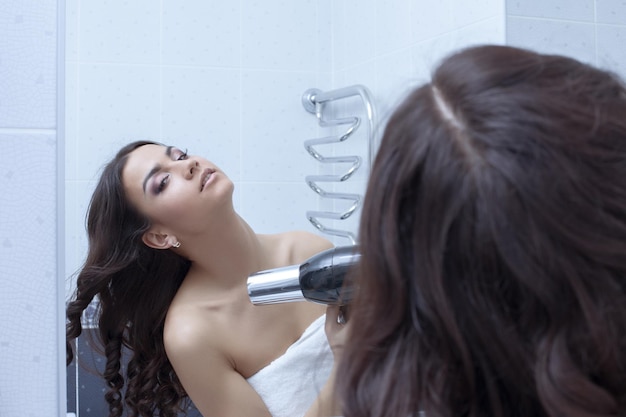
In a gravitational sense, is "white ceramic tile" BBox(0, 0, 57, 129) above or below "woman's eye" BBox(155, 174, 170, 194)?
above

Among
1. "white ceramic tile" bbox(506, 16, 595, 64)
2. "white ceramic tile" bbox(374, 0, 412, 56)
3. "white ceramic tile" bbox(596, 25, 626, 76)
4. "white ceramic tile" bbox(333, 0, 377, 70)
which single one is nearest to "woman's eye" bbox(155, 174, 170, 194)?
"white ceramic tile" bbox(333, 0, 377, 70)

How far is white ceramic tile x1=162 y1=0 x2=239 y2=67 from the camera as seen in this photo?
3.23 feet

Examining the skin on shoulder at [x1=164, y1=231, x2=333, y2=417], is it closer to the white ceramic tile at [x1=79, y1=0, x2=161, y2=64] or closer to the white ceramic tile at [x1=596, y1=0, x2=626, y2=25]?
the white ceramic tile at [x1=79, y1=0, x2=161, y2=64]

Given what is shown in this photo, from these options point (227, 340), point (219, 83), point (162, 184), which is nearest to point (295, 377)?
point (227, 340)

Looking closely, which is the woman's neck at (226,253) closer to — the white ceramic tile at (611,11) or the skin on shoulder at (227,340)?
the skin on shoulder at (227,340)

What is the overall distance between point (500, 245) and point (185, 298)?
640mm

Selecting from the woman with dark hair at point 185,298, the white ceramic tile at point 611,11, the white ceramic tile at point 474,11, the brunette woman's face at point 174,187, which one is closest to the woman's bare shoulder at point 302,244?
the woman with dark hair at point 185,298

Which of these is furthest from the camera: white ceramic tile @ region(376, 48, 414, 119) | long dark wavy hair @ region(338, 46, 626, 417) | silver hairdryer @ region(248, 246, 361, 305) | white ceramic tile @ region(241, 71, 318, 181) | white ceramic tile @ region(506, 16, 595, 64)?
white ceramic tile @ region(506, 16, 595, 64)

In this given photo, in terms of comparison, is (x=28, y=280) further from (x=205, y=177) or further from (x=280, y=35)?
(x=280, y=35)

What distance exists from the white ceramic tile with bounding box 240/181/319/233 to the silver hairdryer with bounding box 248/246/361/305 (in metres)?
0.20

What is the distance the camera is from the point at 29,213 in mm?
789

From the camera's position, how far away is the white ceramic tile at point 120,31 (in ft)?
3.12

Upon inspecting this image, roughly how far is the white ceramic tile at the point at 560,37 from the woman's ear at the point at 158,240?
2.28 feet

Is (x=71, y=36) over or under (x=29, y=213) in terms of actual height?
over
